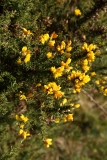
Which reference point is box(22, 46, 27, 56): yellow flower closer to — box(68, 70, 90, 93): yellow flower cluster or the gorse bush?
the gorse bush

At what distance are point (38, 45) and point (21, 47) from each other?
0.41ft

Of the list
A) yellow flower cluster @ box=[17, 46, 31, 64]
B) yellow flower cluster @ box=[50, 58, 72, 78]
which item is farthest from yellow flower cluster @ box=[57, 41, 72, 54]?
yellow flower cluster @ box=[17, 46, 31, 64]

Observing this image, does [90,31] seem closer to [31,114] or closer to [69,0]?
[69,0]

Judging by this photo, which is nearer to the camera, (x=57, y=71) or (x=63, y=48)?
(x=57, y=71)

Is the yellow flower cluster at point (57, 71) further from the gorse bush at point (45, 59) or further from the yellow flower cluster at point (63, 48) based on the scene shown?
the yellow flower cluster at point (63, 48)

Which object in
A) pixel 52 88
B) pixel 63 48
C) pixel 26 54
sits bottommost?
pixel 52 88

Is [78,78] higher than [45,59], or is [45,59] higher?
[45,59]

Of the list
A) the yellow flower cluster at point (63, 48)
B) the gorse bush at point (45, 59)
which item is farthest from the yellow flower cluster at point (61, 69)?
the yellow flower cluster at point (63, 48)

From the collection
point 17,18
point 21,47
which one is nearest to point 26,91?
Answer: point 21,47

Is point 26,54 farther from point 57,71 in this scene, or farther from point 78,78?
point 78,78

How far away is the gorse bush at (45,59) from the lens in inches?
76.1

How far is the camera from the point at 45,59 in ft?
6.46

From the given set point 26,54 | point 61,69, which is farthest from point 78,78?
point 26,54

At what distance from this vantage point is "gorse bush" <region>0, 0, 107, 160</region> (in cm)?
193
